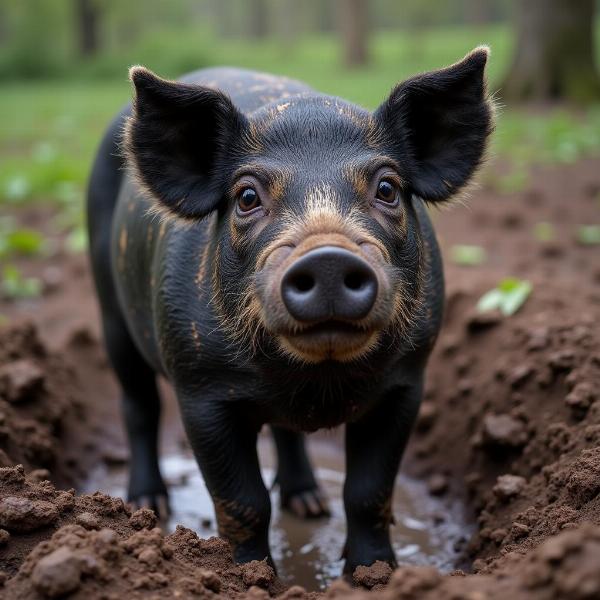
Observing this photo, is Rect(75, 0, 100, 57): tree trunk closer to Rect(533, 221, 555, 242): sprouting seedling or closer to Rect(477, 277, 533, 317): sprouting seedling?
Rect(533, 221, 555, 242): sprouting seedling

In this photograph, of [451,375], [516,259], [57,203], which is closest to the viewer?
[451,375]

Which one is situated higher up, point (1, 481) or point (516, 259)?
point (1, 481)

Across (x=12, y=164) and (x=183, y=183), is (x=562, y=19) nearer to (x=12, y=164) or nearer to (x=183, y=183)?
(x=12, y=164)

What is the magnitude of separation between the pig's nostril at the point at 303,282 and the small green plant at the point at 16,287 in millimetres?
5548

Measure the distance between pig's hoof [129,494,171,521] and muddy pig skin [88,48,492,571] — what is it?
1129mm

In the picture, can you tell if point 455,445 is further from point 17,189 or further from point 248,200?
point 17,189

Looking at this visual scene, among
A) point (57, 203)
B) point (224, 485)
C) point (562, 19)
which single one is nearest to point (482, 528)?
point (224, 485)

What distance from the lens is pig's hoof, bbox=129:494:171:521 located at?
5.12 m

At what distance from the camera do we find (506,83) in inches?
579

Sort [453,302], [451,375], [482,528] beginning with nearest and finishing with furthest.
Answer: [482,528] < [451,375] < [453,302]

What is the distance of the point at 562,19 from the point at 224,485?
12.0 meters

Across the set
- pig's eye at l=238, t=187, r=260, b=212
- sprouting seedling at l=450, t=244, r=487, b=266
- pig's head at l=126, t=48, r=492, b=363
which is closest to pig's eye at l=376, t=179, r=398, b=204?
pig's head at l=126, t=48, r=492, b=363

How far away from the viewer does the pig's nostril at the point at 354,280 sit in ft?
9.47

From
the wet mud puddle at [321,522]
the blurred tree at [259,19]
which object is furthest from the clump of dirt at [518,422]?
the blurred tree at [259,19]
